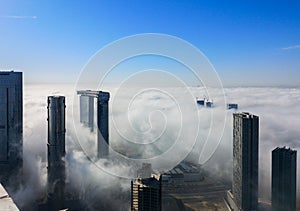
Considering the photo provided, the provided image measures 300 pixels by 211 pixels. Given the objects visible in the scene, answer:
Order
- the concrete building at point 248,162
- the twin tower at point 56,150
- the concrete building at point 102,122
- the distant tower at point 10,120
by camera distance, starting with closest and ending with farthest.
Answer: the concrete building at point 248,162 < the twin tower at point 56,150 < the distant tower at point 10,120 < the concrete building at point 102,122

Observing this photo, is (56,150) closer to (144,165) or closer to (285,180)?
(144,165)

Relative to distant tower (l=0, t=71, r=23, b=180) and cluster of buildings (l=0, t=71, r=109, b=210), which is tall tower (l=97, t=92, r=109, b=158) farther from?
distant tower (l=0, t=71, r=23, b=180)

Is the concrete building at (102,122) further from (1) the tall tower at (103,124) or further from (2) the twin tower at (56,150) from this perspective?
(2) the twin tower at (56,150)

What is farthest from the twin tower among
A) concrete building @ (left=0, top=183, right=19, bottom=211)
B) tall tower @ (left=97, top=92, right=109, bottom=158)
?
concrete building @ (left=0, top=183, right=19, bottom=211)

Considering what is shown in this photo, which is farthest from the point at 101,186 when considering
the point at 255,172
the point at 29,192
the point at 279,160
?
the point at 279,160

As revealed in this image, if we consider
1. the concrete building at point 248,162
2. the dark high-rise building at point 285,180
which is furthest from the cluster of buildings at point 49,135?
the dark high-rise building at point 285,180

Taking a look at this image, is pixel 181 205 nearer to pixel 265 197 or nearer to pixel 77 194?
pixel 265 197

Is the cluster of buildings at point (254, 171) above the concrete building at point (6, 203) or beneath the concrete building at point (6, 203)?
beneath
